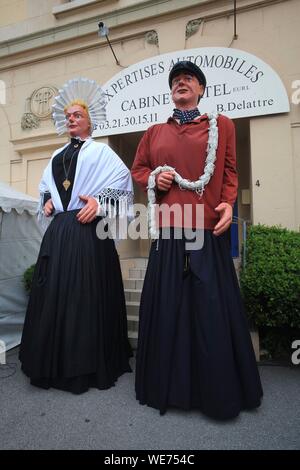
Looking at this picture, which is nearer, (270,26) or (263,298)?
(263,298)

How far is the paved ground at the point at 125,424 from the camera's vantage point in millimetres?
1504

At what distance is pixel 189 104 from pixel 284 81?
105 inches

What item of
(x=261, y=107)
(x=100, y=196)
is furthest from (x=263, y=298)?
(x=261, y=107)

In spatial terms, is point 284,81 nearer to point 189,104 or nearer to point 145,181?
point 189,104

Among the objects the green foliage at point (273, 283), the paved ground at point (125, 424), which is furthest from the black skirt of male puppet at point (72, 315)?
the green foliage at point (273, 283)

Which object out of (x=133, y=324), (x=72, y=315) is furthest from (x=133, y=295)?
(x=72, y=315)

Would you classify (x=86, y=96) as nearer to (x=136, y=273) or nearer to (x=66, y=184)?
(x=66, y=184)

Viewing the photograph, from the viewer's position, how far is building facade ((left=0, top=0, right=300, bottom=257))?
3.82m

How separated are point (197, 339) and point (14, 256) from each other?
2830mm

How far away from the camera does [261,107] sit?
12.5 ft

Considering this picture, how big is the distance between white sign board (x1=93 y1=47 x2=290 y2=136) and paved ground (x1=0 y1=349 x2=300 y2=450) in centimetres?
345

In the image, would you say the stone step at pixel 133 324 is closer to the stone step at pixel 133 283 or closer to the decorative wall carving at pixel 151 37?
the stone step at pixel 133 283

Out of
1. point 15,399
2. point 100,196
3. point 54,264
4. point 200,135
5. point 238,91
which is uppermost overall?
point 238,91
